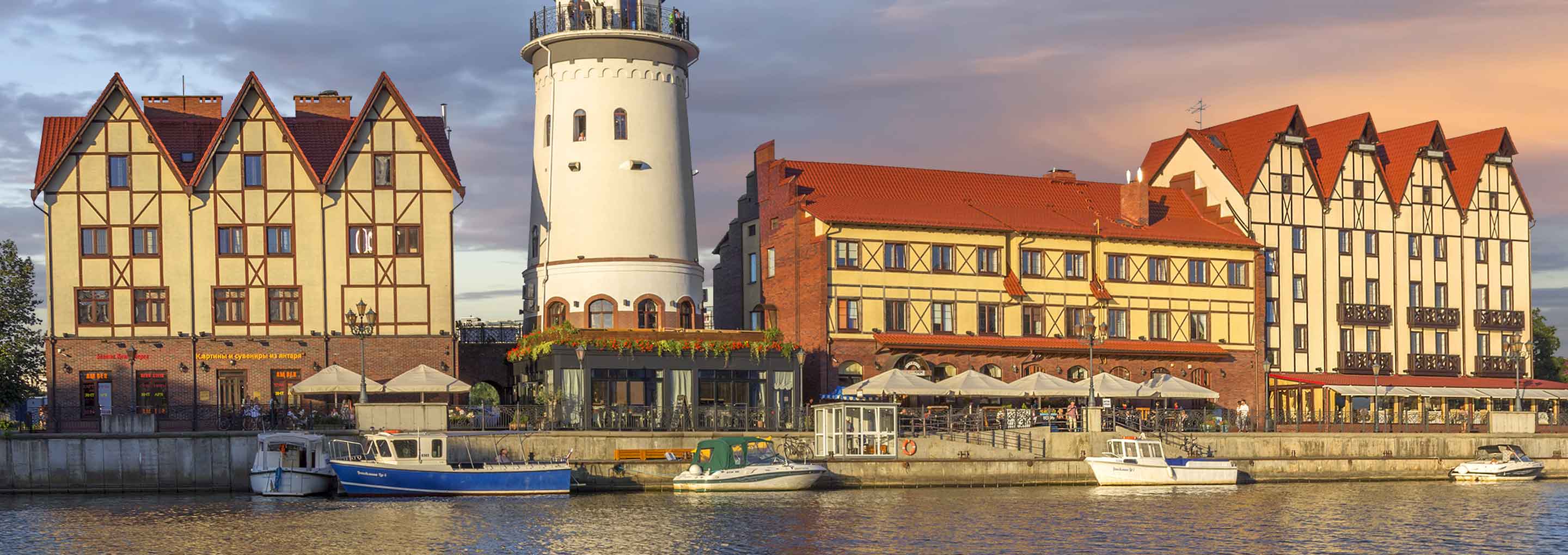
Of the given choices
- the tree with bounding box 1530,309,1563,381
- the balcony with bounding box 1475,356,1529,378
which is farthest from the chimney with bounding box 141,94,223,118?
the tree with bounding box 1530,309,1563,381

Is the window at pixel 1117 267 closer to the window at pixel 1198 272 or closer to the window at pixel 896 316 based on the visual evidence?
the window at pixel 1198 272

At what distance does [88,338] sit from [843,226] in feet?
89.1

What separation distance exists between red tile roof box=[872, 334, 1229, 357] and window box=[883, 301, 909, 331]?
0.56m

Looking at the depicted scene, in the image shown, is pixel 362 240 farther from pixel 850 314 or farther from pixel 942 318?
pixel 942 318

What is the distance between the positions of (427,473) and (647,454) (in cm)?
705

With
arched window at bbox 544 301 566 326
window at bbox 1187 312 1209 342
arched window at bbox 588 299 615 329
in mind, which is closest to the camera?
arched window at bbox 588 299 615 329

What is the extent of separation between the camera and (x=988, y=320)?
71812mm

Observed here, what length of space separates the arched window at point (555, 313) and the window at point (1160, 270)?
80.2 ft

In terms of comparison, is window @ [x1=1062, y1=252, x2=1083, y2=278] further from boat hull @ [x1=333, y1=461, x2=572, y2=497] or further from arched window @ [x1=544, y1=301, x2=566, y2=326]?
boat hull @ [x1=333, y1=461, x2=572, y2=497]

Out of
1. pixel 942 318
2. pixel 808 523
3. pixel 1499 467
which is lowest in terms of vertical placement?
pixel 1499 467

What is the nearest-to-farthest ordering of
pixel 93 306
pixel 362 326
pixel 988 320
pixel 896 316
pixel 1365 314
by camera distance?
1. pixel 362 326
2. pixel 93 306
3. pixel 896 316
4. pixel 988 320
5. pixel 1365 314

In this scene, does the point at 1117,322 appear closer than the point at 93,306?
No

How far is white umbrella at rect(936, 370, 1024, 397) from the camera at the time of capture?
63.8 meters

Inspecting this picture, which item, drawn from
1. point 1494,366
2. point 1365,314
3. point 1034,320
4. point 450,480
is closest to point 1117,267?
point 1034,320
